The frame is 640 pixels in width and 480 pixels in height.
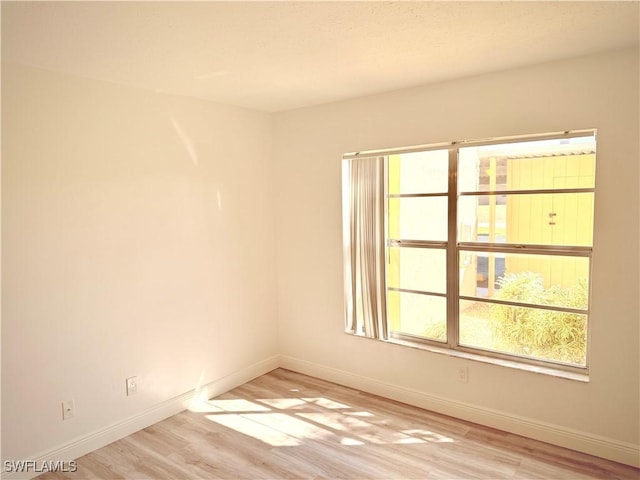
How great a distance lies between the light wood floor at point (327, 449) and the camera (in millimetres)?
2787

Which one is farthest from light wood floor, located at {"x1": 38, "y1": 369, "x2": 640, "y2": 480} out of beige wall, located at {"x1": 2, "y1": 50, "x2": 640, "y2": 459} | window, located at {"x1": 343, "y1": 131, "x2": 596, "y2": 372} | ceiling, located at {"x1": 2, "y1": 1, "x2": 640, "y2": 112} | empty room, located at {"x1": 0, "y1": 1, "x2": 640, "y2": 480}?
ceiling, located at {"x1": 2, "y1": 1, "x2": 640, "y2": 112}

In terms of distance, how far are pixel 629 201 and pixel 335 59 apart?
→ 6.52 feet

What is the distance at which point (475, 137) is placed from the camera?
3219 mm

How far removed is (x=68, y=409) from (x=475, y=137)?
11.1ft

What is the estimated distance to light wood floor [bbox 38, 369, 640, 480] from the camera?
2.79 m

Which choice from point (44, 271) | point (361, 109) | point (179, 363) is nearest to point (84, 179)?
point (44, 271)

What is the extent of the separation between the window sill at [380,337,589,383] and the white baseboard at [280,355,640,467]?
36 centimetres

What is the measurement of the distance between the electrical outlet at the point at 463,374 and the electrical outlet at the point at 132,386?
246 cm

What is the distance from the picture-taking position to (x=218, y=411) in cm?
364

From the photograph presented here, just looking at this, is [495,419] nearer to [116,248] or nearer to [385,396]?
[385,396]

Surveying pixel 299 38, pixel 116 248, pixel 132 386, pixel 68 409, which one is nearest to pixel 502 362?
pixel 299 38

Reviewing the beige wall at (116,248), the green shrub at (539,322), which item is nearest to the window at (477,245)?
the green shrub at (539,322)

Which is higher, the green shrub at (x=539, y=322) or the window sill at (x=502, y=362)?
the green shrub at (x=539, y=322)

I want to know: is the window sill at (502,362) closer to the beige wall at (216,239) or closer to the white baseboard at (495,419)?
the beige wall at (216,239)
